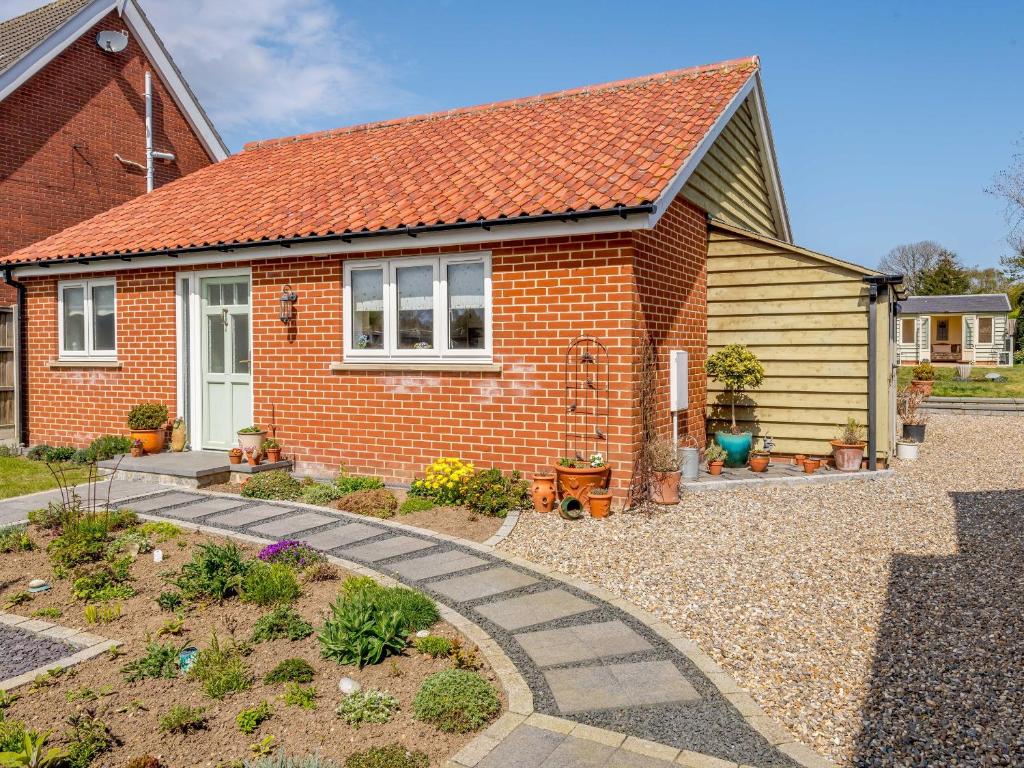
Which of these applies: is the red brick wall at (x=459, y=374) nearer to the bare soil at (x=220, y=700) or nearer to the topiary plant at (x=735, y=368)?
the topiary plant at (x=735, y=368)

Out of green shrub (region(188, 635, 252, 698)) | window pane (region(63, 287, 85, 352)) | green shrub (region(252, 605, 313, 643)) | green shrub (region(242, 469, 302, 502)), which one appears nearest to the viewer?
green shrub (region(188, 635, 252, 698))

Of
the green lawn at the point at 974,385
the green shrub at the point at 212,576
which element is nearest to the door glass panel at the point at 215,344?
the green shrub at the point at 212,576

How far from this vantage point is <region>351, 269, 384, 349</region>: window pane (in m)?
9.70

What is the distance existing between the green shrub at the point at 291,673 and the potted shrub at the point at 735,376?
755 centimetres

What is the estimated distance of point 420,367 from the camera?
30.6ft

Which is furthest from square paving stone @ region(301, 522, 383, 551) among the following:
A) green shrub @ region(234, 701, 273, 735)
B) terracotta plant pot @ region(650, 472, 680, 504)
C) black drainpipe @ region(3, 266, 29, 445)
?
black drainpipe @ region(3, 266, 29, 445)

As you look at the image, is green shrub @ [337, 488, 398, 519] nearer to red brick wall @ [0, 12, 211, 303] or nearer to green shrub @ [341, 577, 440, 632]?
green shrub @ [341, 577, 440, 632]

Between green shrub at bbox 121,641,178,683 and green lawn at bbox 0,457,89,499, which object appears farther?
green lawn at bbox 0,457,89,499

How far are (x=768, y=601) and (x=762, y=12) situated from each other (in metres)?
9.57

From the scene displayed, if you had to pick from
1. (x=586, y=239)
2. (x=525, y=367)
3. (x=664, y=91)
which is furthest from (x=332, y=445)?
(x=664, y=91)

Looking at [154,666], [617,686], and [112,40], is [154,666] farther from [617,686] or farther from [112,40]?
[112,40]

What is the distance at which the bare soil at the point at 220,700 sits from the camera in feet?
11.3

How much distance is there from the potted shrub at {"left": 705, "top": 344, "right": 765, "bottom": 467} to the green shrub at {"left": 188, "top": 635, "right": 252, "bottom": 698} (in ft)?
25.2

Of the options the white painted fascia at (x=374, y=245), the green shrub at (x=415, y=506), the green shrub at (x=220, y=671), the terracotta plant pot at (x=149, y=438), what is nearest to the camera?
the green shrub at (x=220, y=671)
